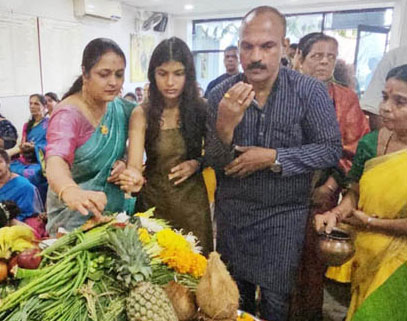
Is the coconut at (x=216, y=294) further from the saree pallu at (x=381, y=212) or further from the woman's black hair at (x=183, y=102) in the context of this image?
the woman's black hair at (x=183, y=102)

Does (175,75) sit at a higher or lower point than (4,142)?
higher

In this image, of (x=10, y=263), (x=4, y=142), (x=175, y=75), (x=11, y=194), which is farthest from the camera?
(x=4, y=142)

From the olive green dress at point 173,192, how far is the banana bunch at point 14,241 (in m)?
0.67

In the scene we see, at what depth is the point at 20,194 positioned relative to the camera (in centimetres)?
273

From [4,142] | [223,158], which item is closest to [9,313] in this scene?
[223,158]

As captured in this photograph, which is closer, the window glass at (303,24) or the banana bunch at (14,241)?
the banana bunch at (14,241)

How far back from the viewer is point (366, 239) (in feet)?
5.12

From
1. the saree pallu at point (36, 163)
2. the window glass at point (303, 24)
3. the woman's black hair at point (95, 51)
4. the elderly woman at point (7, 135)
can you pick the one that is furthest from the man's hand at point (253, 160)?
the window glass at point (303, 24)

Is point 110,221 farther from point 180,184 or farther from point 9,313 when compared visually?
point 180,184

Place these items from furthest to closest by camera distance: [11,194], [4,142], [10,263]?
[4,142] → [11,194] → [10,263]

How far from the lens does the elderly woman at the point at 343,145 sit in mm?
1839

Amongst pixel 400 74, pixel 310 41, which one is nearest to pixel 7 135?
pixel 310 41

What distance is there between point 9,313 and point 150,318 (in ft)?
1.17

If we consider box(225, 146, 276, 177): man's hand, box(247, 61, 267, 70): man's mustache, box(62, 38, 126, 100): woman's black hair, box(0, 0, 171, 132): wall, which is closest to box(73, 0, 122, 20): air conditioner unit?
box(0, 0, 171, 132): wall
